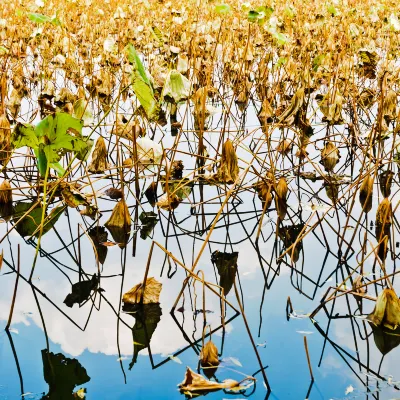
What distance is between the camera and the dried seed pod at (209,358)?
1.40 metres

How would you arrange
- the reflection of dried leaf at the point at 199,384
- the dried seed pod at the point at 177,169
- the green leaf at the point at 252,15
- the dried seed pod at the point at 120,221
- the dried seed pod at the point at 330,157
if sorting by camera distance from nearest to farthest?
the reflection of dried leaf at the point at 199,384, the dried seed pod at the point at 120,221, the dried seed pod at the point at 177,169, the dried seed pod at the point at 330,157, the green leaf at the point at 252,15

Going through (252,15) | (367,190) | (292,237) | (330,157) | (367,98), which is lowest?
(292,237)

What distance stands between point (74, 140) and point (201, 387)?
884 mm

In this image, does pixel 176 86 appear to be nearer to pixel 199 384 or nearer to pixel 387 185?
pixel 387 185

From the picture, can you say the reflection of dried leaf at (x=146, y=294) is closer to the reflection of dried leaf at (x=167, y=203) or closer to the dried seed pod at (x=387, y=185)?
the reflection of dried leaf at (x=167, y=203)

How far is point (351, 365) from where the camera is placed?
144 centimetres

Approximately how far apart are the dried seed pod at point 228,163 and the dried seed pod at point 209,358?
3.41ft

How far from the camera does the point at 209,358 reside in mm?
1404

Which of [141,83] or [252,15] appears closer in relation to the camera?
[141,83]

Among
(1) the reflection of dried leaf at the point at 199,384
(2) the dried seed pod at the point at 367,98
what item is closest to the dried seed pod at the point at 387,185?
(2) the dried seed pod at the point at 367,98

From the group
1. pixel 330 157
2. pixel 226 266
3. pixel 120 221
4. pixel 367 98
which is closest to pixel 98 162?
pixel 120 221

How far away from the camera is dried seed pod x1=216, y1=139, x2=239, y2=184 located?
234cm

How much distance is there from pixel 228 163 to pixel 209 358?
1080mm

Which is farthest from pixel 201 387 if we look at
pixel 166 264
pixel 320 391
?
pixel 166 264
